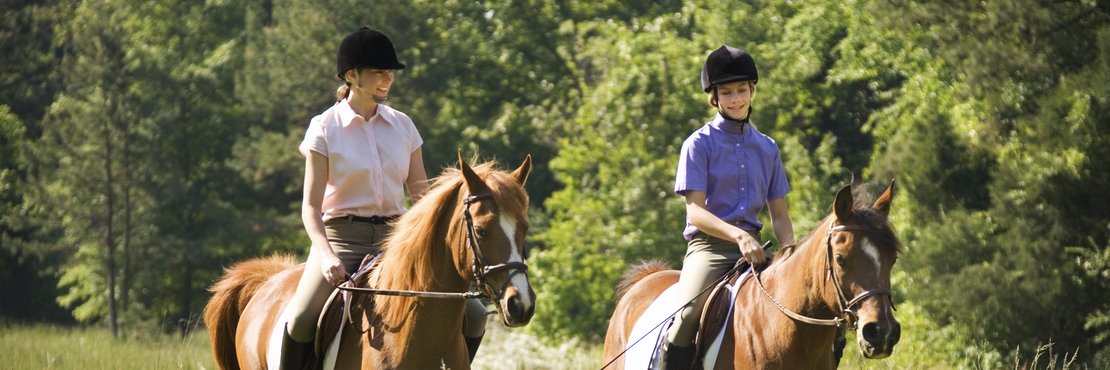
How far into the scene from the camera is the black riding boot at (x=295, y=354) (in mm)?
6809

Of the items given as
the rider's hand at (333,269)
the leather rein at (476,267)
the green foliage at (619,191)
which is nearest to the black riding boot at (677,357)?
the leather rein at (476,267)

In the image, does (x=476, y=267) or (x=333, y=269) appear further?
(x=333, y=269)

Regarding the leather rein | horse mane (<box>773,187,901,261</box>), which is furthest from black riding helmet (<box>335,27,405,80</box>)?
horse mane (<box>773,187,901,261</box>)

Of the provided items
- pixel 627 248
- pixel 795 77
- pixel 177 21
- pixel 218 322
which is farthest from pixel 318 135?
pixel 177 21

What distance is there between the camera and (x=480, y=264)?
5.95m

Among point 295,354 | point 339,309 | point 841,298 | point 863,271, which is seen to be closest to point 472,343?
point 339,309

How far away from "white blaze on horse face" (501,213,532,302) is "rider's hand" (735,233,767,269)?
46.8 inches

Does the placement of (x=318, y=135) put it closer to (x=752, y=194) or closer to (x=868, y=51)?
(x=752, y=194)

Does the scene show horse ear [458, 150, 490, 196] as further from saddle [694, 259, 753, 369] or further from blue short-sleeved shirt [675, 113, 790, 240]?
saddle [694, 259, 753, 369]

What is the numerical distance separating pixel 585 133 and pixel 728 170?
2340 cm

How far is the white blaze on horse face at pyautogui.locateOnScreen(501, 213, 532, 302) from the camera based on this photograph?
18.8 ft

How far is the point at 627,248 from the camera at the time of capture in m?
28.3

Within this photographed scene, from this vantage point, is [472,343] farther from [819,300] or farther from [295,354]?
[819,300]

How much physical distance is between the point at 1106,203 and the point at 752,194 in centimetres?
1271
